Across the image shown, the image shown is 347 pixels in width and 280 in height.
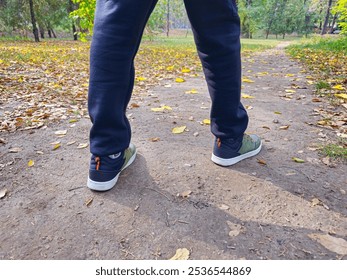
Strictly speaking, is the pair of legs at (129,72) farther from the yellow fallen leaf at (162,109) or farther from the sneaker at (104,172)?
the yellow fallen leaf at (162,109)

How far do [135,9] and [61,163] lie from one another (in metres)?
1.04

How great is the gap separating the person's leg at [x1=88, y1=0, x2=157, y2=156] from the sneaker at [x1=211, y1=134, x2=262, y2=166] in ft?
1.89

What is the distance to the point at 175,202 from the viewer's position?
1342mm

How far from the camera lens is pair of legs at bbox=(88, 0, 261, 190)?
1159mm

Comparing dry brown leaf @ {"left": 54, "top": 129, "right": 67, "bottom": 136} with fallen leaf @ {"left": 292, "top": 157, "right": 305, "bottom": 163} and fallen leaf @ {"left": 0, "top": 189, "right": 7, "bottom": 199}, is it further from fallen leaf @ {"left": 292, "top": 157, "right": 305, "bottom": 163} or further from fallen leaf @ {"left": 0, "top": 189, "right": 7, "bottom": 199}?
fallen leaf @ {"left": 292, "top": 157, "right": 305, "bottom": 163}

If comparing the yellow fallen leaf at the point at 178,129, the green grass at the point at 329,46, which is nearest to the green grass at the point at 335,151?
the yellow fallen leaf at the point at 178,129

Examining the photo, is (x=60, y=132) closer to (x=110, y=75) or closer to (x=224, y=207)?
(x=110, y=75)

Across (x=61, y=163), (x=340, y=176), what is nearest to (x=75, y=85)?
(x=61, y=163)

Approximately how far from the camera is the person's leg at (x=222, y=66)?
1300mm

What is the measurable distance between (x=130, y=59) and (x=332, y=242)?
1110 millimetres

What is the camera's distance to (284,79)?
13.7 ft

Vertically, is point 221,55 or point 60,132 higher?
point 221,55

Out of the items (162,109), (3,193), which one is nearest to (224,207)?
(3,193)

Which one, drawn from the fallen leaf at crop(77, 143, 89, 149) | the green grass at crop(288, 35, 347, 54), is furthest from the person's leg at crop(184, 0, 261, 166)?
the green grass at crop(288, 35, 347, 54)
